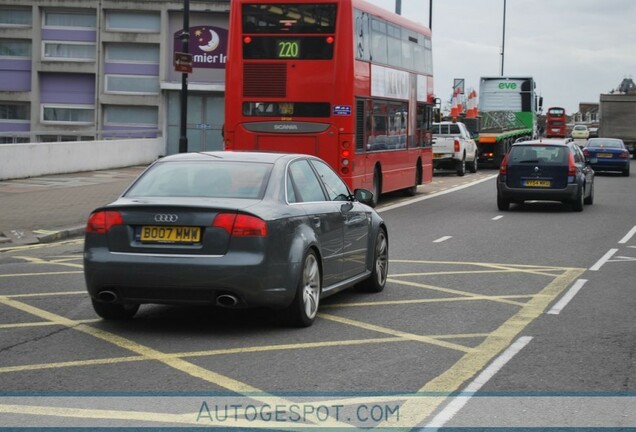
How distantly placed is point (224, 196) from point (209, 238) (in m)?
0.58

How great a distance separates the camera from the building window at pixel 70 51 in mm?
Answer: 50406

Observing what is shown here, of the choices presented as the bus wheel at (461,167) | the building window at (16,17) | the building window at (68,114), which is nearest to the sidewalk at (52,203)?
the bus wheel at (461,167)

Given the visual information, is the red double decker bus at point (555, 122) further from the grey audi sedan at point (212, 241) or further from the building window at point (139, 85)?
the grey audi sedan at point (212, 241)

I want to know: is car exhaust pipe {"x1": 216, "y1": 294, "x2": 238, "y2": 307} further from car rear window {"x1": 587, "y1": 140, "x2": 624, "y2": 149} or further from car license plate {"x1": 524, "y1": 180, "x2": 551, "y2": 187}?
car rear window {"x1": 587, "y1": 140, "x2": 624, "y2": 149}

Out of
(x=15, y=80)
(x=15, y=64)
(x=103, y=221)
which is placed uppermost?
(x=15, y=64)

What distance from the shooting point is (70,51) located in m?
50.5

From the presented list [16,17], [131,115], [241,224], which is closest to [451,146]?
[131,115]

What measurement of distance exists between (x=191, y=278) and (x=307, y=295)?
110 cm

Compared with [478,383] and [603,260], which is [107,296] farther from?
[603,260]

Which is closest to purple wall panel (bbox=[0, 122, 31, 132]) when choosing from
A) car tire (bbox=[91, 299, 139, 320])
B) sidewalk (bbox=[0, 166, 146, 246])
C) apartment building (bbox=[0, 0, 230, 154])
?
apartment building (bbox=[0, 0, 230, 154])

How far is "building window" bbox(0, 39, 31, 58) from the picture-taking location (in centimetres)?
5106

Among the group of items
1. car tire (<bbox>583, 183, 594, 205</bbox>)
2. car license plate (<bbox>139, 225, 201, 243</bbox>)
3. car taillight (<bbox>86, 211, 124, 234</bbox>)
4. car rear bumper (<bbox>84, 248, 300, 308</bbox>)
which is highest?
car taillight (<bbox>86, 211, 124, 234</bbox>)

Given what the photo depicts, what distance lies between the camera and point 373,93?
24.8 metres

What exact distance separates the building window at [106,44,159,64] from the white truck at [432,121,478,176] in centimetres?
1310
